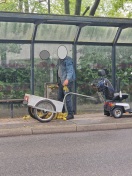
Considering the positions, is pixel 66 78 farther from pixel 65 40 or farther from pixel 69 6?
pixel 69 6

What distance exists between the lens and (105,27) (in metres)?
10.9

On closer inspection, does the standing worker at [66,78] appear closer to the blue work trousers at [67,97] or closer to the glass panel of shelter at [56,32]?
the blue work trousers at [67,97]

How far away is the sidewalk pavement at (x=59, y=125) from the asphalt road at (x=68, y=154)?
10.8 inches

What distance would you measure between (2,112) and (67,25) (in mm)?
3206

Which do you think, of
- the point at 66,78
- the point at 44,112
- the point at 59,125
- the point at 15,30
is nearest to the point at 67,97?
the point at 66,78

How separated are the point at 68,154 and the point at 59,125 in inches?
100

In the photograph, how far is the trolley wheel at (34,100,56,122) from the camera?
9.05 m

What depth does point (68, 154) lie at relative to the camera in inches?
243

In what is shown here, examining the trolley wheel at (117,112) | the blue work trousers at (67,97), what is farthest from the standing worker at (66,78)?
the trolley wheel at (117,112)

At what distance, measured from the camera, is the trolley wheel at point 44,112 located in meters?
9.05

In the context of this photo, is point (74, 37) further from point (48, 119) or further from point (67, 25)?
point (48, 119)

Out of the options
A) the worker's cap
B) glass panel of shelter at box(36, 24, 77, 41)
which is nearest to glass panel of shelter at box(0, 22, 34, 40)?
glass panel of shelter at box(36, 24, 77, 41)

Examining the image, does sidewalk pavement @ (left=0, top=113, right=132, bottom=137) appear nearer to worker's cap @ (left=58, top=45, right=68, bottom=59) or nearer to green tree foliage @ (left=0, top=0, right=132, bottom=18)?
worker's cap @ (left=58, top=45, right=68, bottom=59)

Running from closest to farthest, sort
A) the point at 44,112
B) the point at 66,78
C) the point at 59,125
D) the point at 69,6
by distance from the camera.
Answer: the point at 59,125 → the point at 44,112 → the point at 66,78 → the point at 69,6
